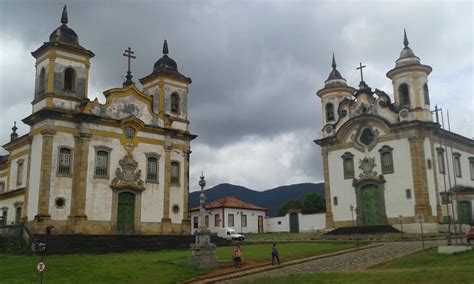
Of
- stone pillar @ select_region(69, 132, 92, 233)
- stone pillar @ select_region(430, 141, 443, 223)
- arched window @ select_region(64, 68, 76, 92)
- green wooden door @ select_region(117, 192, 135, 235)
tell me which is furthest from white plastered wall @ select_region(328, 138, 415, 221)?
arched window @ select_region(64, 68, 76, 92)

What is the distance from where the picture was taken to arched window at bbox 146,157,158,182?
3362 centimetres

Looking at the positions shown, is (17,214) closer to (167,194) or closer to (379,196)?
(167,194)

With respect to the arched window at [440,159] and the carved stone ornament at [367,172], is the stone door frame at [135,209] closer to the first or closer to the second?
the carved stone ornament at [367,172]

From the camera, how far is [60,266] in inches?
786

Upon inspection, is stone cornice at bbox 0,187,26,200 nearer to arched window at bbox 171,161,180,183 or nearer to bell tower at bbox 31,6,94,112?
bell tower at bbox 31,6,94,112

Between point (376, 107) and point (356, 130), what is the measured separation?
225cm

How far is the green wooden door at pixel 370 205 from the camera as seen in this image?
3712 centimetres

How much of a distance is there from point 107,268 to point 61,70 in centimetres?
1573

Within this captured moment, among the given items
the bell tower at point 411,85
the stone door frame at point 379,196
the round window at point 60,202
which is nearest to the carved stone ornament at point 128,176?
the round window at point 60,202

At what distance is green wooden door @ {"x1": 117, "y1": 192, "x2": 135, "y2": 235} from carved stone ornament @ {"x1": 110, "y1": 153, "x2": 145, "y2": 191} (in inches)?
24.4

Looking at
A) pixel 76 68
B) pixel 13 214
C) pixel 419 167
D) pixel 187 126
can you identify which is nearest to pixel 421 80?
pixel 419 167

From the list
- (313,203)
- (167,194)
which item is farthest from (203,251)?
(313,203)

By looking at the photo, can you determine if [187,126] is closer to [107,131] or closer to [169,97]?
[169,97]

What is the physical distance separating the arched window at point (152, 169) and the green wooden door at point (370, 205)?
1510cm
